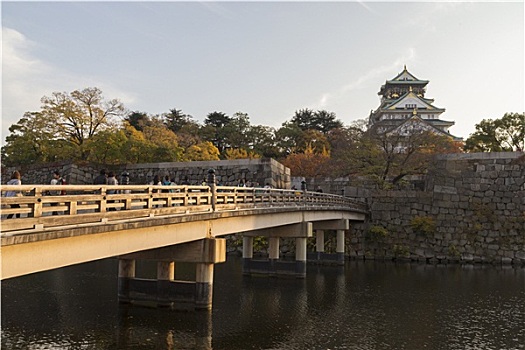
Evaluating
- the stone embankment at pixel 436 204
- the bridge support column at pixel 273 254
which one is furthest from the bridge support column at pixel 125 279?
the stone embankment at pixel 436 204

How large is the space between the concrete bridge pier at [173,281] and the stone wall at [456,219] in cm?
2132

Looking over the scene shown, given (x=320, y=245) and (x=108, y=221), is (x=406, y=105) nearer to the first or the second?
(x=320, y=245)

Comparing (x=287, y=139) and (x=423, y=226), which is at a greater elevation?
(x=287, y=139)

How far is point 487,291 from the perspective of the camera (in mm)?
22422

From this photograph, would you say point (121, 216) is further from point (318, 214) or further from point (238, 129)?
point (238, 129)

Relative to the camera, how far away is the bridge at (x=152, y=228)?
8883mm

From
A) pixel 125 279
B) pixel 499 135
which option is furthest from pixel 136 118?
pixel 125 279

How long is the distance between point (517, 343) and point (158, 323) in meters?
10.6

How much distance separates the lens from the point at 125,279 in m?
17.5

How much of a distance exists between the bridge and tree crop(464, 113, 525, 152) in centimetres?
2234

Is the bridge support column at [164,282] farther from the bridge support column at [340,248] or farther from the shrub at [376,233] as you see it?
the shrub at [376,233]

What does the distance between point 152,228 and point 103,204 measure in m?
2.46

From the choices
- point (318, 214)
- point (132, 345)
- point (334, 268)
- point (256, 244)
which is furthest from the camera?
point (256, 244)

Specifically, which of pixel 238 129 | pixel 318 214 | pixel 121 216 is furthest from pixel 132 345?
pixel 238 129
